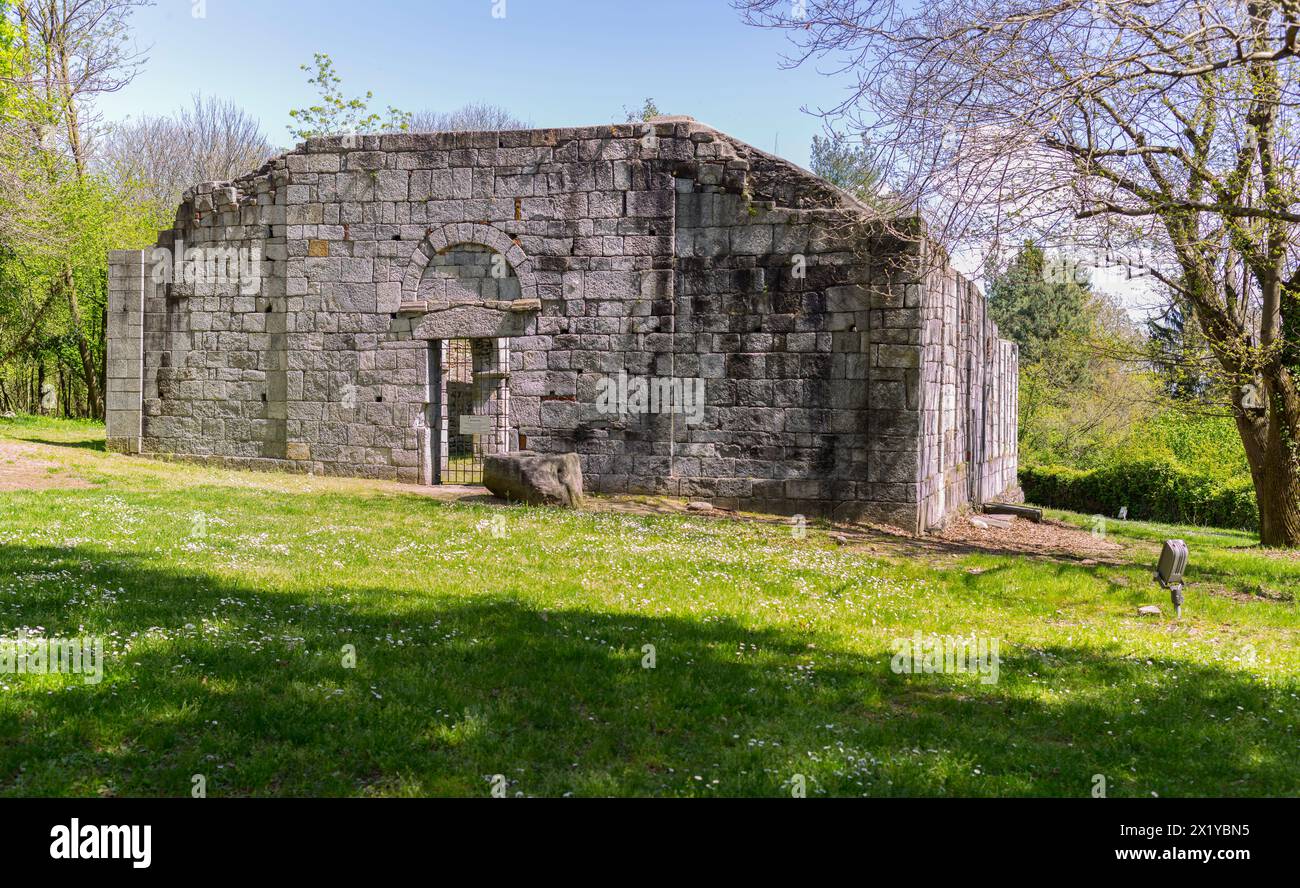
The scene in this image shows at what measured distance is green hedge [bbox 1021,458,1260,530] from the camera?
22641 millimetres

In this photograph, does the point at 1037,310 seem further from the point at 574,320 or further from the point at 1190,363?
the point at 574,320

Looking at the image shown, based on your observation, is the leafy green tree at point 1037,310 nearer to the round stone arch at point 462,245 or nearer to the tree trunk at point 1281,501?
the tree trunk at point 1281,501

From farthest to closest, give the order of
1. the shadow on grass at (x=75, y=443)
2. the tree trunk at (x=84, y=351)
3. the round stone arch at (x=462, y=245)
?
the tree trunk at (x=84, y=351)
the shadow on grass at (x=75, y=443)
the round stone arch at (x=462, y=245)

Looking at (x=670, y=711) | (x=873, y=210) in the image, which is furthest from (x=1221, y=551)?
(x=670, y=711)

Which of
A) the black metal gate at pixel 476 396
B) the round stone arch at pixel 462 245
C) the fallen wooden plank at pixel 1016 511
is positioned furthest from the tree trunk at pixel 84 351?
the fallen wooden plank at pixel 1016 511

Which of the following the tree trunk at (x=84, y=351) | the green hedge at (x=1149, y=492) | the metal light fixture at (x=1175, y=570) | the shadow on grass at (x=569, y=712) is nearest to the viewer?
the shadow on grass at (x=569, y=712)

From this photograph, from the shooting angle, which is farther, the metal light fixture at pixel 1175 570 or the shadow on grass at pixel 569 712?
the metal light fixture at pixel 1175 570

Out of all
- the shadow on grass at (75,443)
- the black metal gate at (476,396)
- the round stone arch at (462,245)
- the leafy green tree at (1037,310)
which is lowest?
the shadow on grass at (75,443)

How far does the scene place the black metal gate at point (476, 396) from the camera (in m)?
21.9

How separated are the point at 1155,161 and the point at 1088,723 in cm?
901

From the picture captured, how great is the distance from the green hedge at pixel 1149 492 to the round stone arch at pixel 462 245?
58.8 ft

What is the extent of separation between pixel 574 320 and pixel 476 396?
9.69 metres

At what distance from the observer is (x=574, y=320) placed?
14.2m

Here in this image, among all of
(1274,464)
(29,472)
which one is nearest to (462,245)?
(29,472)
